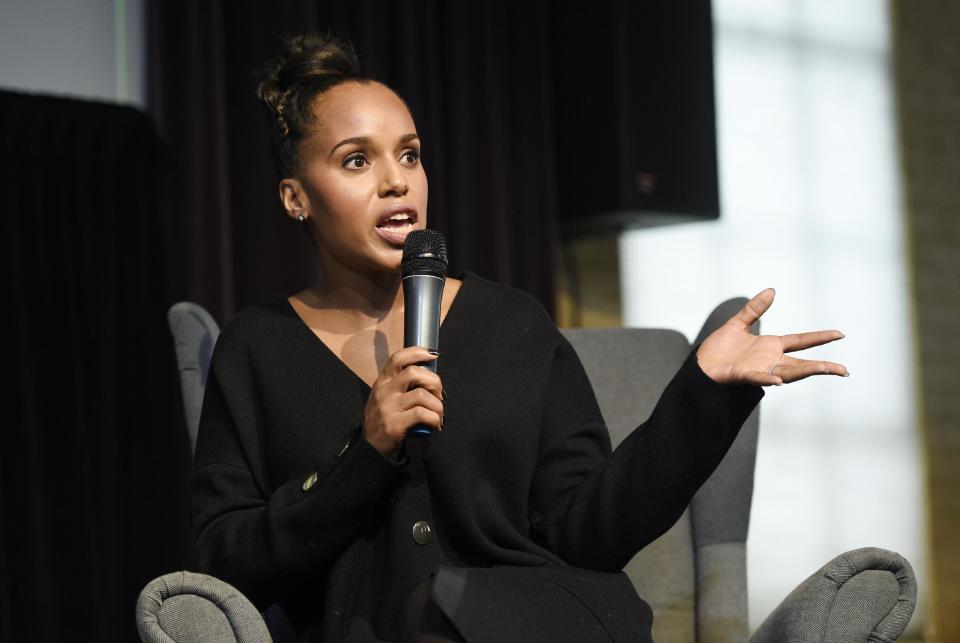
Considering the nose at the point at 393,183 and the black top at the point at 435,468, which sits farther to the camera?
the nose at the point at 393,183

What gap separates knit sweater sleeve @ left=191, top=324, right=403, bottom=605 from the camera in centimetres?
145

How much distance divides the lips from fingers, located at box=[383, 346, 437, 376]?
0.93ft

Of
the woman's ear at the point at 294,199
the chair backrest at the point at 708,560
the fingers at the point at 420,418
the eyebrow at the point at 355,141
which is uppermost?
the eyebrow at the point at 355,141

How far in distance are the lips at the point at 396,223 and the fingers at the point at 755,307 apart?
1.47 feet

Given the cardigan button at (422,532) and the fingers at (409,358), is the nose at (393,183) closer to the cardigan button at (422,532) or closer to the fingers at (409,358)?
the fingers at (409,358)

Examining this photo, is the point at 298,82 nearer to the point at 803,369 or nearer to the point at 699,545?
the point at 803,369

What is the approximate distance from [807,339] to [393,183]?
57 cm

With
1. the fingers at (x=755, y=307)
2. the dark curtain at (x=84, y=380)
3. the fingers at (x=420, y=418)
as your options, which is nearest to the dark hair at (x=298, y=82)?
the fingers at (x=420, y=418)

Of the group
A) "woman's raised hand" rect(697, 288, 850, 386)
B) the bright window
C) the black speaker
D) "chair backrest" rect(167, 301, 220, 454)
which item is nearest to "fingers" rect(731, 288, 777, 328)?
"woman's raised hand" rect(697, 288, 850, 386)

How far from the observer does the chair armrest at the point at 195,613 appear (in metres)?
1.40

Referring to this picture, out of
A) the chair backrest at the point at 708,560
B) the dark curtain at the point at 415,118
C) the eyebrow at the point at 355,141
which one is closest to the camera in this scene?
the eyebrow at the point at 355,141

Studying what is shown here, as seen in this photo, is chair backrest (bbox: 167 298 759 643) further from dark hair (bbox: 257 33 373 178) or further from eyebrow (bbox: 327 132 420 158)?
eyebrow (bbox: 327 132 420 158)

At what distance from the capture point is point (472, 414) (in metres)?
1.61

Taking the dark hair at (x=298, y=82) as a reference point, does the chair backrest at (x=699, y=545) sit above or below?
below
